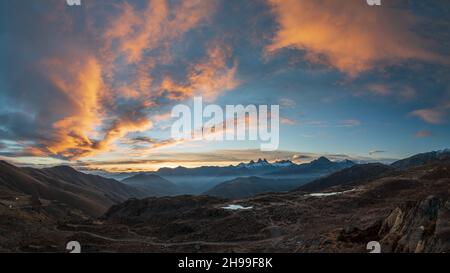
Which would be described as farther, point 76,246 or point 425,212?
point 76,246

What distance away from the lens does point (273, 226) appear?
181 feet

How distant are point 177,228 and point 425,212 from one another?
1558 inches

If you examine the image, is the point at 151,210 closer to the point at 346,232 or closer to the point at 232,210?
the point at 232,210

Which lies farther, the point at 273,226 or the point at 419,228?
the point at 273,226

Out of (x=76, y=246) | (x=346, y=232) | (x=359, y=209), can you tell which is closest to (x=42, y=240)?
(x=76, y=246)

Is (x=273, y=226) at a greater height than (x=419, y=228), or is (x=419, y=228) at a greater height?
(x=419, y=228)

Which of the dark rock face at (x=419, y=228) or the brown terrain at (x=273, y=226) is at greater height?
the dark rock face at (x=419, y=228)

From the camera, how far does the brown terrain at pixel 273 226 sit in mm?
29359

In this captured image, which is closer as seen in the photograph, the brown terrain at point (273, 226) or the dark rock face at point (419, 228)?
the dark rock face at point (419, 228)

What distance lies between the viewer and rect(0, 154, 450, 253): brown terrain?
96.3ft

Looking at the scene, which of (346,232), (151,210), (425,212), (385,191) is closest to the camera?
(425,212)

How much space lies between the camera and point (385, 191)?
78.9 metres
